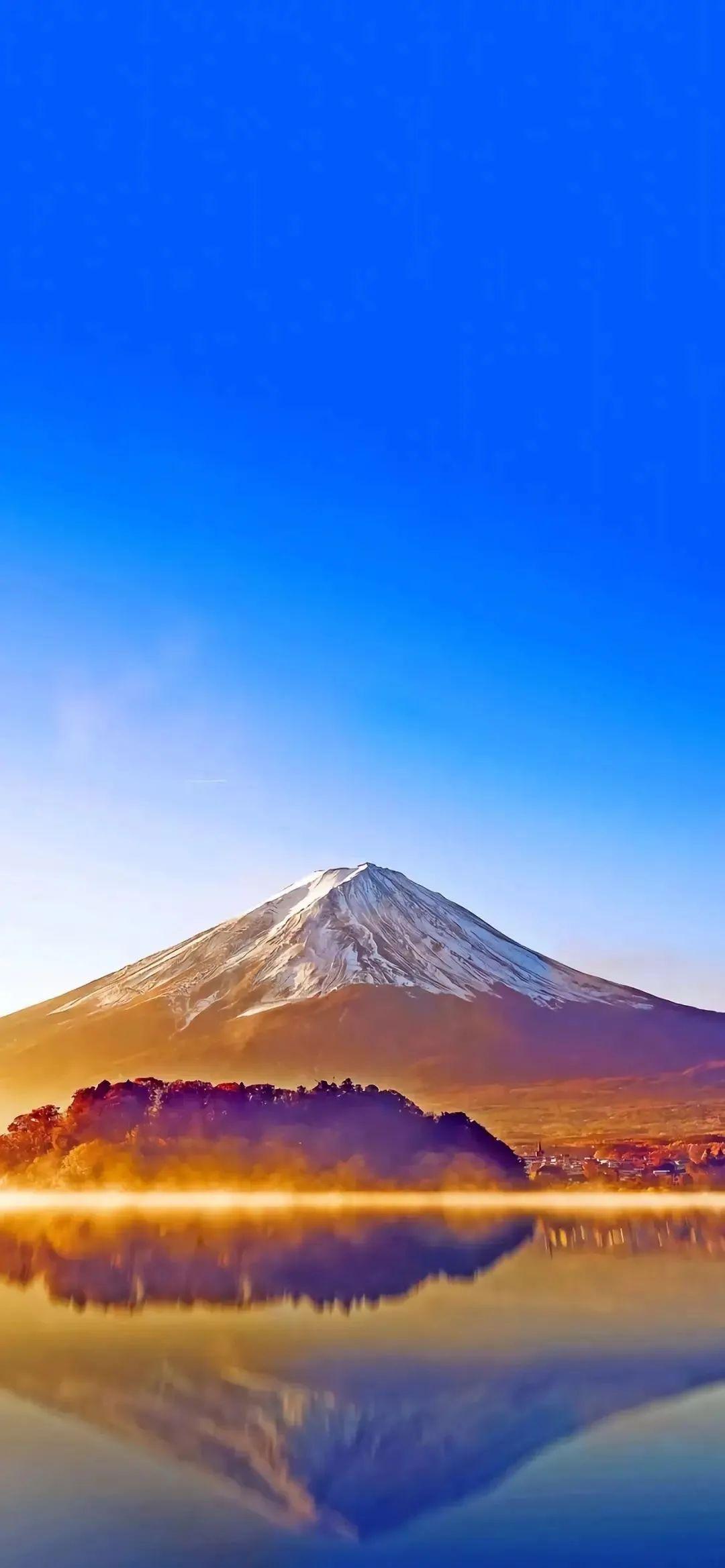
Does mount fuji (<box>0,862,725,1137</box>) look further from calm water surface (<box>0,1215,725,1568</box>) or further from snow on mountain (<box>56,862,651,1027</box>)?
calm water surface (<box>0,1215,725,1568</box>)

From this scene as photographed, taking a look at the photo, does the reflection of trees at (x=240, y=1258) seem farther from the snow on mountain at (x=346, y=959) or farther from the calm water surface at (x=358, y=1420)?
the snow on mountain at (x=346, y=959)

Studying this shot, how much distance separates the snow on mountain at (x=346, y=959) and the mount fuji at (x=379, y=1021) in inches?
8.2

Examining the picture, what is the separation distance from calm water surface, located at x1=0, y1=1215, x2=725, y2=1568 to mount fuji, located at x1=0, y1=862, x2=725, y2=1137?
249 feet

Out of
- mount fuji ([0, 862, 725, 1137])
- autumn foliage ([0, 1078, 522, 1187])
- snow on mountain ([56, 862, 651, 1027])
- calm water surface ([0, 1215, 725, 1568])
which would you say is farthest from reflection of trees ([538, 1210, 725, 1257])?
snow on mountain ([56, 862, 651, 1027])

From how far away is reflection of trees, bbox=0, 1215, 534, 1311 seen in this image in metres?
17.9

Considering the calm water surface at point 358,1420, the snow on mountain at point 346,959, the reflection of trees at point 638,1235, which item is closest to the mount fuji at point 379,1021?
the snow on mountain at point 346,959

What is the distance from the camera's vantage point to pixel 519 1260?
23.4 meters

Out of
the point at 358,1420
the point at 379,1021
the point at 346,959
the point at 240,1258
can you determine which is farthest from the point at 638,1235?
the point at 346,959

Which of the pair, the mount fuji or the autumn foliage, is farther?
the mount fuji

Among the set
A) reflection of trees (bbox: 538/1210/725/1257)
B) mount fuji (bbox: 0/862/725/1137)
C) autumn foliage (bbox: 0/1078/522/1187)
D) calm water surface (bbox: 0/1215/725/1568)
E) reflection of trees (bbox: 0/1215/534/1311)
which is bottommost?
reflection of trees (bbox: 538/1210/725/1257)

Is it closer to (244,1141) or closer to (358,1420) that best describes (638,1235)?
(358,1420)

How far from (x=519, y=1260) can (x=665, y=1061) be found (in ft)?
288

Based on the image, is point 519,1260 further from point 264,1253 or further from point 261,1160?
point 261,1160

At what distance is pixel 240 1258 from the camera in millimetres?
23406
